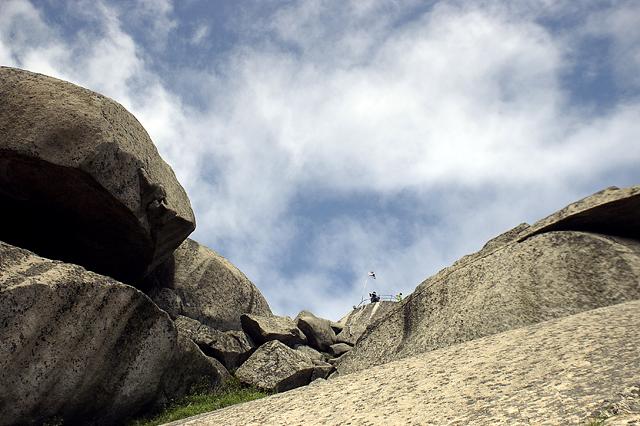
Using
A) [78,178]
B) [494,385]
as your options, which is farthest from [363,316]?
[494,385]

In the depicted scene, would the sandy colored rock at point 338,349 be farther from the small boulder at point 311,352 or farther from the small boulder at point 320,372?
the small boulder at point 320,372

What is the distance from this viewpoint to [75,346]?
50.1 ft

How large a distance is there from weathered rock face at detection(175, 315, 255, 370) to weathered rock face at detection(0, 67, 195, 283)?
467 cm

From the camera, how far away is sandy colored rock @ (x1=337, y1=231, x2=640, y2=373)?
16250 mm

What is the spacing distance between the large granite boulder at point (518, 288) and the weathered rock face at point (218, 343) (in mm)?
7460

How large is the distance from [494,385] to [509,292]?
842 cm

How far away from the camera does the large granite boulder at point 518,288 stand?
1628 cm

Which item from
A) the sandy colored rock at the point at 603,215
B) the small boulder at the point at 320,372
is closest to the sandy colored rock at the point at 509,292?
the sandy colored rock at the point at 603,215

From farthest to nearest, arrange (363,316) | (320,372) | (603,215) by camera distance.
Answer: (363,316)
(320,372)
(603,215)

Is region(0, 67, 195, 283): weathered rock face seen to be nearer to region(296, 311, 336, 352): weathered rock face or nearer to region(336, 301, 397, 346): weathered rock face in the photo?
region(296, 311, 336, 352): weathered rock face

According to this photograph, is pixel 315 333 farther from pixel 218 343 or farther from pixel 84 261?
pixel 84 261

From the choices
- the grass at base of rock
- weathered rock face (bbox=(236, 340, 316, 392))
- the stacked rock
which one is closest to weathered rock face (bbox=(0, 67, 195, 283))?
the stacked rock

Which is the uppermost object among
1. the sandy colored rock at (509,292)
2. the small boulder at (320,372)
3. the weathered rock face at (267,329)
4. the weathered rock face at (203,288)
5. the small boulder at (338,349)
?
→ the weathered rock face at (203,288)

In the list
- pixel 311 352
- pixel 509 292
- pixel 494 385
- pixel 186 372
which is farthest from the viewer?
pixel 311 352
